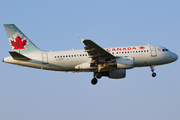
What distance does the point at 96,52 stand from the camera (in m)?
46.9

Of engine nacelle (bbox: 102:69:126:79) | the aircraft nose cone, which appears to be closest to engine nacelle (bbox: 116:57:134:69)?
engine nacelle (bbox: 102:69:126:79)

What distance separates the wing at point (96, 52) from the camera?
147 feet

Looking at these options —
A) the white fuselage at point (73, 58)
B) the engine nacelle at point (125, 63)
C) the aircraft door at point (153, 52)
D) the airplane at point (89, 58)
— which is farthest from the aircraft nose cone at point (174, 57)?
the engine nacelle at point (125, 63)

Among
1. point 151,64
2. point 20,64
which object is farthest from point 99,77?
point 20,64

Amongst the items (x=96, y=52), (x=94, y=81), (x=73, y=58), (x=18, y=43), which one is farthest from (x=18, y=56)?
(x=94, y=81)

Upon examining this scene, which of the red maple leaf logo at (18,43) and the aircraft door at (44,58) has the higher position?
the red maple leaf logo at (18,43)

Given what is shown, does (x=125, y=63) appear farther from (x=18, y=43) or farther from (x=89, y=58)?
(x=18, y=43)

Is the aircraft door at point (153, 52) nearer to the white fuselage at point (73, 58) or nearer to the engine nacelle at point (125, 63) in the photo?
the white fuselage at point (73, 58)

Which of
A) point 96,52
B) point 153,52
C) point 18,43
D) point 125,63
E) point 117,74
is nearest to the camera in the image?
point 96,52

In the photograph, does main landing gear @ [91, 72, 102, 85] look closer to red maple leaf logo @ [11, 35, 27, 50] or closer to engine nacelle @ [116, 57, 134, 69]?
engine nacelle @ [116, 57, 134, 69]

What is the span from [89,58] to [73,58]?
99.0 inches

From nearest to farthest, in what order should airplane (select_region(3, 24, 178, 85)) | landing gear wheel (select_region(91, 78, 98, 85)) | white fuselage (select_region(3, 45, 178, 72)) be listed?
airplane (select_region(3, 24, 178, 85)) < white fuselage (select_region(3, 45, 178, 72)) < landing gear wheel (select_region(91, 78, 98, 85))

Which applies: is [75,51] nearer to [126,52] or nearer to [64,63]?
[64,63]

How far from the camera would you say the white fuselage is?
162 ft
